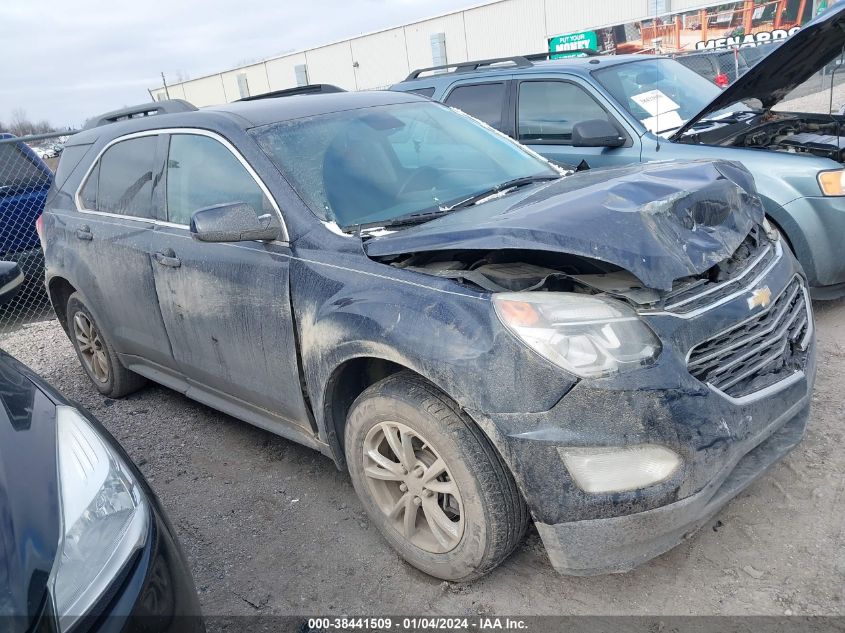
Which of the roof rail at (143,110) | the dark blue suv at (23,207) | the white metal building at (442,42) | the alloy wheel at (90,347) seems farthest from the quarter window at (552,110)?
the white metal building at (442,42)

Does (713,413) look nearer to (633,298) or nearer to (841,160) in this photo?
(633,298)

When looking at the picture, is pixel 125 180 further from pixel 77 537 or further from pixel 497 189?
pixel 77 537

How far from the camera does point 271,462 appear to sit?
3.72m

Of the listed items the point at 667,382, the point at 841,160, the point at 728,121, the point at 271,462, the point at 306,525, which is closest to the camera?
the point at 667,382

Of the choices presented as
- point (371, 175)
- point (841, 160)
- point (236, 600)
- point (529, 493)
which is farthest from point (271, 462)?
point (841, 160)

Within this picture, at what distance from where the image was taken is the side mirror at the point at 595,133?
4.99 m

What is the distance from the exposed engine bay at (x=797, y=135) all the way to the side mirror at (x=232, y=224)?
3.44 m

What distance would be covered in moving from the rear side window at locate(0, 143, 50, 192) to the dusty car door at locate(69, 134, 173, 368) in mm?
4100

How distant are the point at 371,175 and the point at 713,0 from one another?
2642 centimetres

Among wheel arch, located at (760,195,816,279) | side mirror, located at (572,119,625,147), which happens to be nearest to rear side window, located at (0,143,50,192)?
side mirror, located at (572,119,625,147)

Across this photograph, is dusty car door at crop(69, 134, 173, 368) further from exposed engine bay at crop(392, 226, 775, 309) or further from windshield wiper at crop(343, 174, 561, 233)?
exposed engine bay at crop(392, 226, 775, 309)

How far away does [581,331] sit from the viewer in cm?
219

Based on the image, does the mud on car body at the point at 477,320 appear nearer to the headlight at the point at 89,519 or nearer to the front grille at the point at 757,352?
the front grille at the point at 757,352

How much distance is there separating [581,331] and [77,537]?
1526 mm
